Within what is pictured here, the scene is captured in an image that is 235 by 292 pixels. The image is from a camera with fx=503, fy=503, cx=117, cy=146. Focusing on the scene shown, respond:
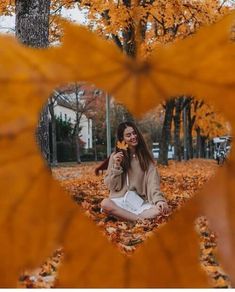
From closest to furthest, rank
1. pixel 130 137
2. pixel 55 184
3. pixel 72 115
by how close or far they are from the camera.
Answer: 1. pixel 55 184
2. pixel 130 137
3. pixel 72 115

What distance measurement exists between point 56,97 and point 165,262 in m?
0.26

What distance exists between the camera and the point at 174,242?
A: 1.90 feet

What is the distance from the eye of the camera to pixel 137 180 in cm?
73

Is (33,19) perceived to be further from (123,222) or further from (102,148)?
(123,222)

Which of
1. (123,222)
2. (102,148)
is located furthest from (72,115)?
(123,222)

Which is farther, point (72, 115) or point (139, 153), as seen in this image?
point (72, 115)

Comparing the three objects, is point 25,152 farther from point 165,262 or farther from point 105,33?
point 105,33

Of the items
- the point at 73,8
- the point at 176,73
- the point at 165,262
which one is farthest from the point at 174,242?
the point at 73,8

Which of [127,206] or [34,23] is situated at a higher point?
[34,23]

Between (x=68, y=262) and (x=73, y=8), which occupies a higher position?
(x=73, y=8)

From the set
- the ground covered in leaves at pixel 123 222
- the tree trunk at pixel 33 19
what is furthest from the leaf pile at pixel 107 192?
the tree trunk at pixel 33 19

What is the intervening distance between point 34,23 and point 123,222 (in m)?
0.32

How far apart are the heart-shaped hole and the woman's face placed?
0.01m

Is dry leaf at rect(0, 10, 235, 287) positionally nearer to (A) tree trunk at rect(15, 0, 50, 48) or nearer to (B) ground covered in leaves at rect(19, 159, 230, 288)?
(B) ground covered in leaves at rect(19, 159, 230, 288)
